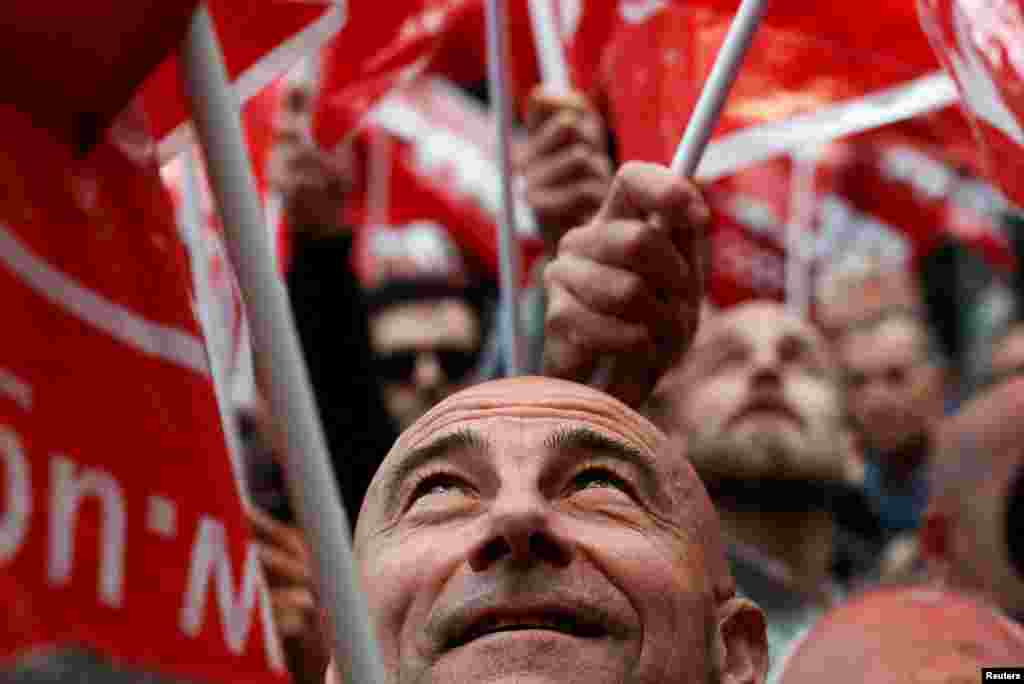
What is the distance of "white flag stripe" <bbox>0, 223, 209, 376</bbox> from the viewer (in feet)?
5.52

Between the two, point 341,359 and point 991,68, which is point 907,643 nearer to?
point 991,68

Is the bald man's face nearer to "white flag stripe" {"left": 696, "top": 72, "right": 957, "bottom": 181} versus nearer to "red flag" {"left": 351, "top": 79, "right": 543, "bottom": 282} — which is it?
"white flag stripe" {"left": 696, "top": 72, "right": 957, "bottom": 181}

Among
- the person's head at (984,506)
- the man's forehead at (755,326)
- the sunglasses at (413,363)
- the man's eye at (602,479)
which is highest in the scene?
the sunglasses at (413,363)

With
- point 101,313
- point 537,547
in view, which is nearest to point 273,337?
point 101,313

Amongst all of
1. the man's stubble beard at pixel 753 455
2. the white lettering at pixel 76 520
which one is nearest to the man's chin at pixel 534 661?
the white lettering at pixel 76 520

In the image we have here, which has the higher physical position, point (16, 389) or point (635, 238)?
point (635, 238)

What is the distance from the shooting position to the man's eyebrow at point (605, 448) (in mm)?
2779

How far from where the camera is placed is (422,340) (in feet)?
21.0

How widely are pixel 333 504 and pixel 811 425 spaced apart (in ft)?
12.1

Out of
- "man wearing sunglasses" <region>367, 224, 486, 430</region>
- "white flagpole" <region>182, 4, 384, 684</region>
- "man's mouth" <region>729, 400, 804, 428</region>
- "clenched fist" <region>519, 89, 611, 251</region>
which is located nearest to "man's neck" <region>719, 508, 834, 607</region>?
"man's mouth" <region>729, 400, 804, 428</region>

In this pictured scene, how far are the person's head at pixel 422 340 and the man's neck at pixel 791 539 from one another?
3.98ft

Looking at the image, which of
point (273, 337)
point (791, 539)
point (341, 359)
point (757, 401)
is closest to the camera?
point (273, 337)

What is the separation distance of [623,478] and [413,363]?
3.56m

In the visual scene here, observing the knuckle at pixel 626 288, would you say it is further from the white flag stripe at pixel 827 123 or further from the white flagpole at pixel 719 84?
the white flag stripe at pixel 827 123
